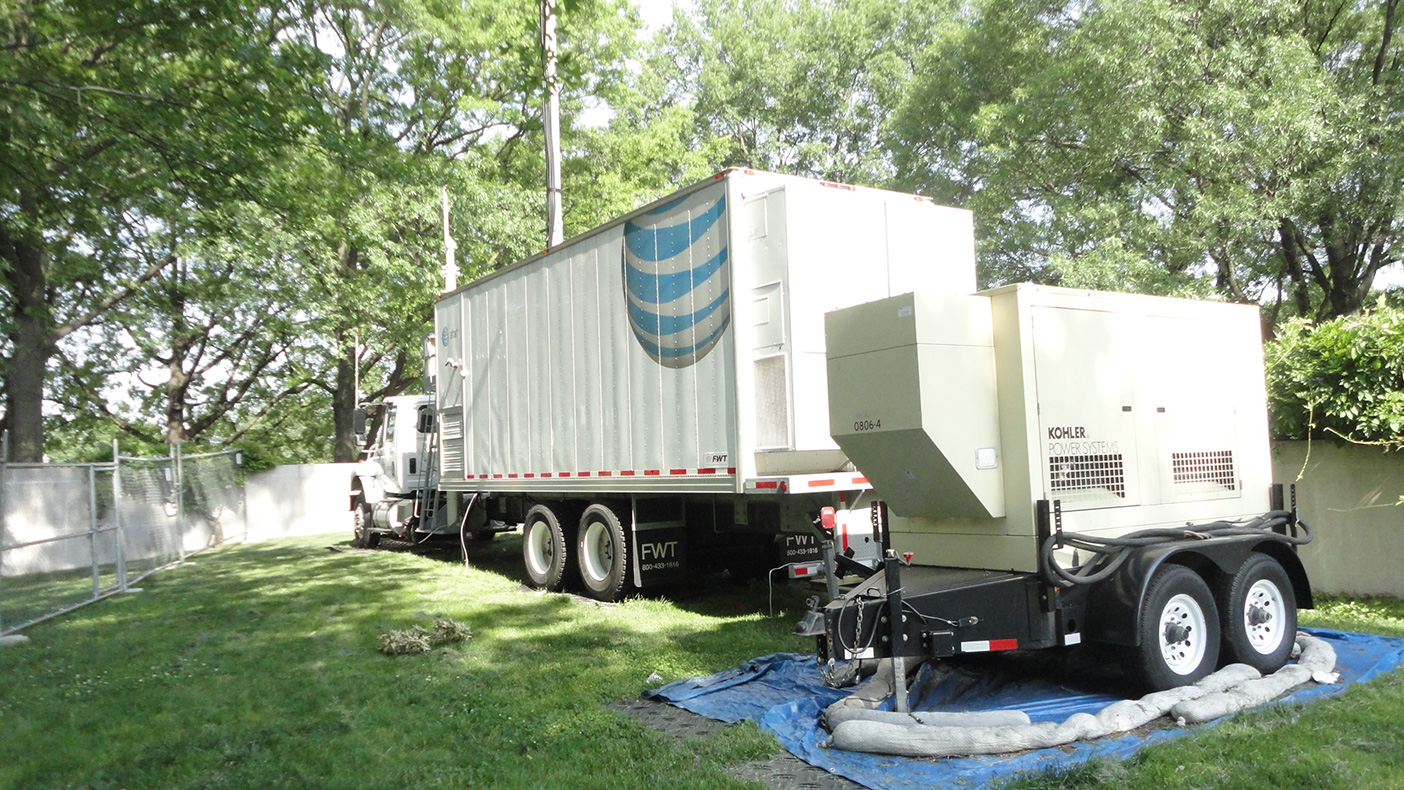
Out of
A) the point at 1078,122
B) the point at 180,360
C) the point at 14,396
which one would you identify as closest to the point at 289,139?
the point at 14,396

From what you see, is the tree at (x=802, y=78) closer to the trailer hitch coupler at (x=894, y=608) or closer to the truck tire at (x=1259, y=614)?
the truck tire at (x=1259, y=614)

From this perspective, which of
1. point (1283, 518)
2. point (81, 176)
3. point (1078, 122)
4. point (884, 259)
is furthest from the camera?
point (1078, 122)

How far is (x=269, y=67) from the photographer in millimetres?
9094

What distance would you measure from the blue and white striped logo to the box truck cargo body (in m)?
0.02

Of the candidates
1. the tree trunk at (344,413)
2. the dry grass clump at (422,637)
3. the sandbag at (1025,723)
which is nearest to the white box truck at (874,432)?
the sandbag at (1025,723)

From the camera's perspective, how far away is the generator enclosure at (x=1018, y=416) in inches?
222

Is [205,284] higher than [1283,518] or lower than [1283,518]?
higher

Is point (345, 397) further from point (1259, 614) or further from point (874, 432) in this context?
point (1259, 614)

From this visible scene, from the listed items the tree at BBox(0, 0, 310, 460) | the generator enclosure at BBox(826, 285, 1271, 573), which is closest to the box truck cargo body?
the generator enclosure at BBox(826, 285, 1271, 573)

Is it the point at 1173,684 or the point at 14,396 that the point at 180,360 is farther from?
the point at 1173,684

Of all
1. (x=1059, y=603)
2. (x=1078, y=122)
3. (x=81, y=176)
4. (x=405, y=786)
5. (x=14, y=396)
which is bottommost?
(x=405, y=786)

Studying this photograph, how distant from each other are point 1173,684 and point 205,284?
23119 mm

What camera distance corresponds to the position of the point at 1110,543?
5.65 meters

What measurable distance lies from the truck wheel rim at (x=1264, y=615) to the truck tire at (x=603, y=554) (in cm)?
578
